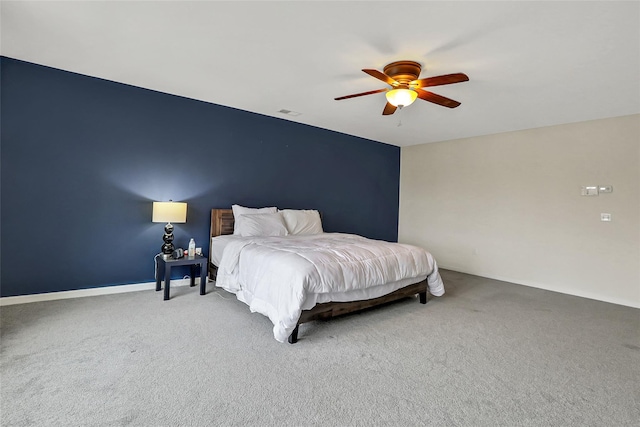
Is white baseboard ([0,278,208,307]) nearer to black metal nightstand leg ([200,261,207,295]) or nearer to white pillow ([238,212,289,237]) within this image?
black metal nightstand leg ([200,261,207,295])

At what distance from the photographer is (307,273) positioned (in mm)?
2574

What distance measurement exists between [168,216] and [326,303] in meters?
2.18

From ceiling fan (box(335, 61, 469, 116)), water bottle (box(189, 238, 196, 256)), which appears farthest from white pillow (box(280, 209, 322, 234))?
ceiling fan (box(335, 61, 469, 116))

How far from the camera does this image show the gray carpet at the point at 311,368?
1.74m

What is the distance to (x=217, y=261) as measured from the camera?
4.10m

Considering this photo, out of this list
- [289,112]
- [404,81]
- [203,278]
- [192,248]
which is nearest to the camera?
[404,81]

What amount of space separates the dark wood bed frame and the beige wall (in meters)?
2.43

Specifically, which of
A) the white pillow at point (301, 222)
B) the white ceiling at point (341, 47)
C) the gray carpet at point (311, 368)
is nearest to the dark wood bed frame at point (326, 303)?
the gray carpet at point (311, 368)

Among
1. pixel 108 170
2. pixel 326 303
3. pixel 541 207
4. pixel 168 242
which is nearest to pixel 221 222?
pixel 168 242

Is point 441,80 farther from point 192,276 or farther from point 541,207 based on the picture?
point 192,276

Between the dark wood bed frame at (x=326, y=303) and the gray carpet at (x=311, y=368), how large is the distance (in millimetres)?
156

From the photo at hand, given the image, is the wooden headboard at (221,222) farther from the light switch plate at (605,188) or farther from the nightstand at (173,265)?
the light switch plate at (605,188)

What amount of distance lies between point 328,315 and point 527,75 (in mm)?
3036

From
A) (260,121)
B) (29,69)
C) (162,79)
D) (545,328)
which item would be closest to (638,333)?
(545,328)
